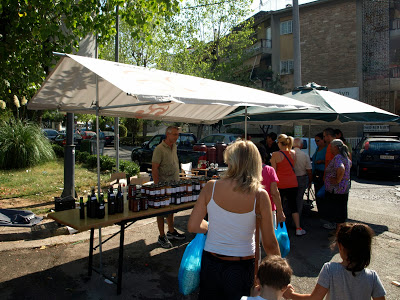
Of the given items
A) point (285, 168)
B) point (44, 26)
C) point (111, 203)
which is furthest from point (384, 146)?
point (44, 26)

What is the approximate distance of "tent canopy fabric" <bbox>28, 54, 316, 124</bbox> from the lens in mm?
3789

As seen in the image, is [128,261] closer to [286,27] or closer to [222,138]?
[222,138]

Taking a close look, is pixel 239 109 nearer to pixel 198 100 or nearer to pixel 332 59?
pixel 198 100

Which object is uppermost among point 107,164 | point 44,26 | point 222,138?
point 44,26

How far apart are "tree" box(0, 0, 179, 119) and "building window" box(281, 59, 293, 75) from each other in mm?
21496

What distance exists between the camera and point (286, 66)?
2772 cm

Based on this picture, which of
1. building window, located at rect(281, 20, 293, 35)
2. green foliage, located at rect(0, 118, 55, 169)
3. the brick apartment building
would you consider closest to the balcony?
the brick apartment building

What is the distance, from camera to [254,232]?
8.14 ft

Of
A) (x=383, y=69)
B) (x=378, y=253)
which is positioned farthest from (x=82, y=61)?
(x=383, y=69)

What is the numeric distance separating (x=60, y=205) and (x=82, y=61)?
2377 millimetres

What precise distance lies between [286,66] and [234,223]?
90.1 ft

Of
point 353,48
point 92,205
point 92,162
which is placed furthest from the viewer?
point 353,48

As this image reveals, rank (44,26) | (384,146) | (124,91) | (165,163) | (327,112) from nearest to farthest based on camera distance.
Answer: (124,91), (165,163), (44,26), (327,112), (384,146)

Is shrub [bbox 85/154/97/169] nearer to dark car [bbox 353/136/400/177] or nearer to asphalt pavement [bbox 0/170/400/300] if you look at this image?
asphalt pavement [bbox 0/170/400/300]
